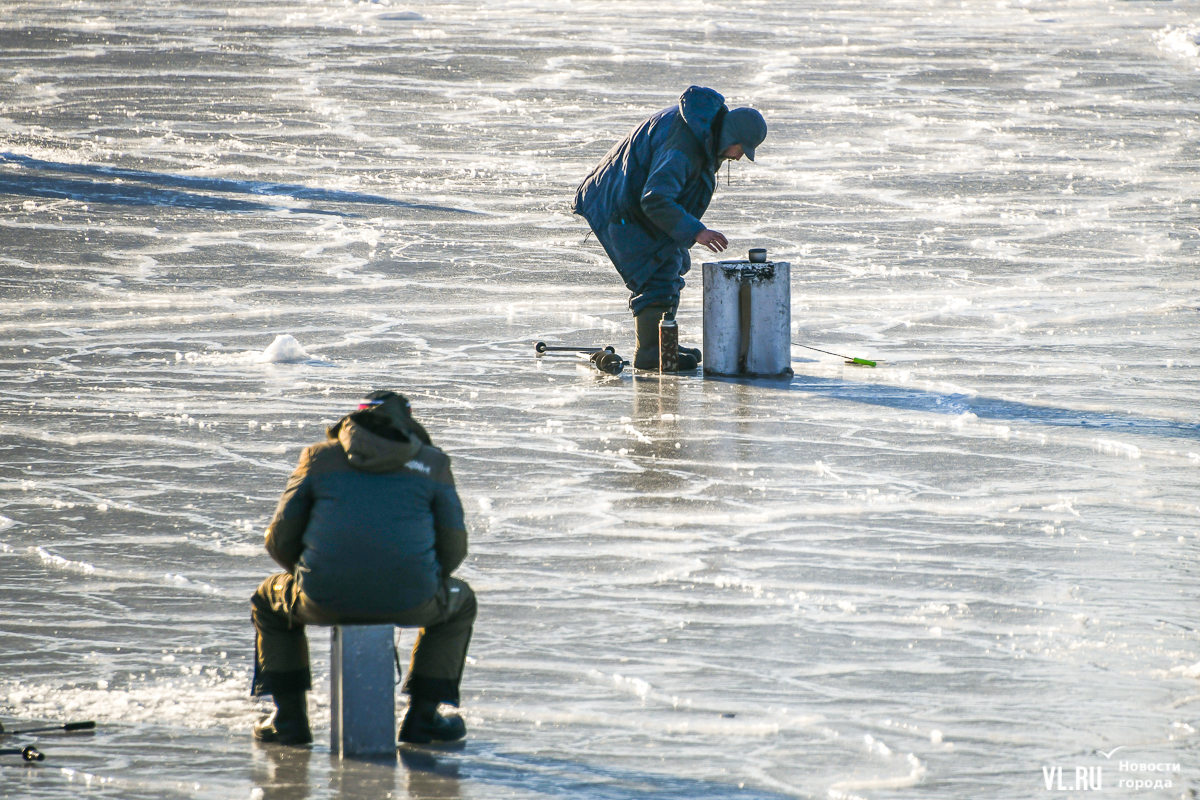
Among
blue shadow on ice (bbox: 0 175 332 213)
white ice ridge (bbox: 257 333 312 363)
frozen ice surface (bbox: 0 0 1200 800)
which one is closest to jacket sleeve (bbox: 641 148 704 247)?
frozen ice surface (bbox: 0 0 1200 800)

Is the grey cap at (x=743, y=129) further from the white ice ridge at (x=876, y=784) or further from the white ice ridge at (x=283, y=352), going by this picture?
the white ice ridge at (x=876, y=784)

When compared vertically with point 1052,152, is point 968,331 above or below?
below

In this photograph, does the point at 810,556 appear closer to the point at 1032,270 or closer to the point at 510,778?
the point at 510,778

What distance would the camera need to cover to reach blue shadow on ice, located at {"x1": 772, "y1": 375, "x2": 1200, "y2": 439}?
7898mm

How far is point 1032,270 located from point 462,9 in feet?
66.7

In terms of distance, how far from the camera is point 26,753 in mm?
3965

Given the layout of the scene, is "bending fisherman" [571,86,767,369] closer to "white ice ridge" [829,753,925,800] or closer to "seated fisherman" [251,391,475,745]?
"seated fisherman" [251,391,475,745]

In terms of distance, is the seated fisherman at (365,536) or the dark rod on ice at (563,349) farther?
the dark rod on ice at (563,349)

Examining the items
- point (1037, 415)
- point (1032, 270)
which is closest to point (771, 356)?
point (1037, 415)

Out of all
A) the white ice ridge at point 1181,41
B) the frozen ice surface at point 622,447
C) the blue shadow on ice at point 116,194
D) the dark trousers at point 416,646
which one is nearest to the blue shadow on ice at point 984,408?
the frozen ice surface at point 622,447

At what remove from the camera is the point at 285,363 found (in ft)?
31.4

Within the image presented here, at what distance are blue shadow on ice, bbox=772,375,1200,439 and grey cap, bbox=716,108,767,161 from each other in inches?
53.4

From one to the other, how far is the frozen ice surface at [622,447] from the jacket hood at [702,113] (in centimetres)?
135

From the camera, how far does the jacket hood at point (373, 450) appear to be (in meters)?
3.93
